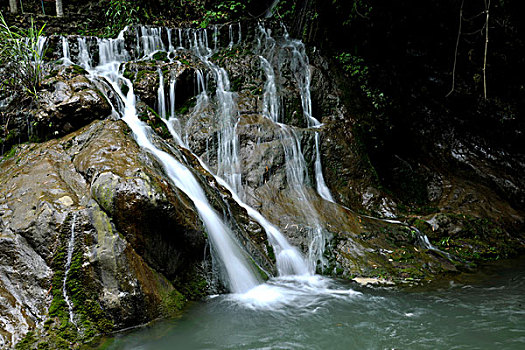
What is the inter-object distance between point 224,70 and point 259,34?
6.36 ft

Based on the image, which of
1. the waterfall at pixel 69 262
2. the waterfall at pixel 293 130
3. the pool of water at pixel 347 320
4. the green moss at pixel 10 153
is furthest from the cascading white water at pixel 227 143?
the waterfall at pixel 69 262

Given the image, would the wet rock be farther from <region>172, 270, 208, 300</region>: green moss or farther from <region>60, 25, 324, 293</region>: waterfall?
<region>60, 25, 324, 293</region>: waterfall

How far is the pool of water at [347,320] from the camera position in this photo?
305cm

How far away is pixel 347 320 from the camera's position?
3.52 meters

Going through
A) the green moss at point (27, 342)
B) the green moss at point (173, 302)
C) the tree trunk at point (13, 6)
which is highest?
the tree trunk at point (13, 6)

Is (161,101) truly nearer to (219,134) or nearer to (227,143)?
(219,134)

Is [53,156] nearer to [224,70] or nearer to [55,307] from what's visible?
[55,307]

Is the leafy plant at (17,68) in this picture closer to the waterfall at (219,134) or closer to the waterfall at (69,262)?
the waterfall at (219,134)

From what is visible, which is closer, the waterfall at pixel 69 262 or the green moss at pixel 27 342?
the green moss at pixel 27 342

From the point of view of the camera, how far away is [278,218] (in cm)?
577

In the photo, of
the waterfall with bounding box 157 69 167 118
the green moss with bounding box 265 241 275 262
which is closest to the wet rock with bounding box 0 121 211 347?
the green moss with bounding box 265 241 275 262

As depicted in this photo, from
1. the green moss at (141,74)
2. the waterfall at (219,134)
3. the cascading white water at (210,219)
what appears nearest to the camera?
the cascading white water at (210,219)

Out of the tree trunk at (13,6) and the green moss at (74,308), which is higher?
the tree trunk at (13,6)

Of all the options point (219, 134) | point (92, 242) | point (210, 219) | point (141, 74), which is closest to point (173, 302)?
point (92, 242)
